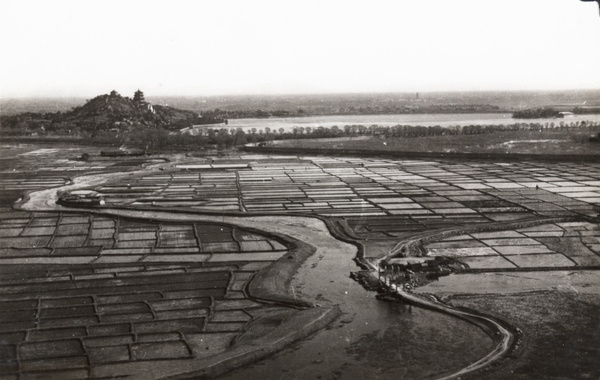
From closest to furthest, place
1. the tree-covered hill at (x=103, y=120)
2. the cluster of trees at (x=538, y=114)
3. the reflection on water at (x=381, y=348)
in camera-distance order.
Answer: the reflection on water at (x=381, y=348)
the tree-covered hill at (x=103, y=120)
the cluster of trees at (x=538, y=114)

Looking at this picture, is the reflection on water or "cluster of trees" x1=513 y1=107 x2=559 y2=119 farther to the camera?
"cluster of trees" x1=513 y1=107 x2=559 y2=119

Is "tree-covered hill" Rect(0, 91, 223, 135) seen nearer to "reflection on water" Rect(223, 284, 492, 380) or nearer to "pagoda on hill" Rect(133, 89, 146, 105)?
"pagoda on hill" Rect(133, 89, 146, 105)

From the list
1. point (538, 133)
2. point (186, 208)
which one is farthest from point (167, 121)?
point (186, 208)

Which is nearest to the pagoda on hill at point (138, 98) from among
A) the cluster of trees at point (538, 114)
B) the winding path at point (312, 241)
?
the cluster of trees at point (538, 114)

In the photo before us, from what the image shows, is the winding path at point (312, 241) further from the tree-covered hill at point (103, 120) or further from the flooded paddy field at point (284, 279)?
the tree-covered hill at point (103, 120)

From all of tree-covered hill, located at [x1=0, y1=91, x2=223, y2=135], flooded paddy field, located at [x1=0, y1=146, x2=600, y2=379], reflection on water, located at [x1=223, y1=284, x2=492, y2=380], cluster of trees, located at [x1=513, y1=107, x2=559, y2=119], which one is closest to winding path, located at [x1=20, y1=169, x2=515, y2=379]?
flooded paddy field, located at [x1=0, y1=146, x2=600, y2=379]

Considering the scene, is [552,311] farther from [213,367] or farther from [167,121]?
[167,121]

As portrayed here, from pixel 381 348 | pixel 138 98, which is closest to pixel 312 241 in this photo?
pixel 381 348

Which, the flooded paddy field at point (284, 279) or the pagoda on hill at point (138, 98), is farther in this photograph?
the pagoda on hill at point (138, 98)
